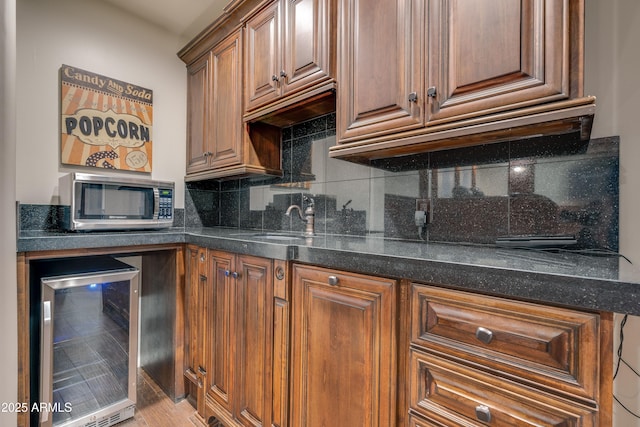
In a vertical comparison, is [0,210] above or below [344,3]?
below

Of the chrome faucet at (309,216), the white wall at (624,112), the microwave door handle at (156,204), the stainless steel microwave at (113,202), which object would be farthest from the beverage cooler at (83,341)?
the white wall at (624,112)

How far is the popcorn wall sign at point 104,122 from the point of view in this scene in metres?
2.01

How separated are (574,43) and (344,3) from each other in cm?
92

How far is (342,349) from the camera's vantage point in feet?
3.41

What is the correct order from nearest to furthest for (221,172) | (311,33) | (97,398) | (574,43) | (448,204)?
(574,43), (448,204), (311,33), (97,398), (221,172)

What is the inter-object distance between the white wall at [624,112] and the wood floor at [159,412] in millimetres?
1924

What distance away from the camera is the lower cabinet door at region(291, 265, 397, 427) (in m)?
0.93

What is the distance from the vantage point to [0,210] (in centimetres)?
81

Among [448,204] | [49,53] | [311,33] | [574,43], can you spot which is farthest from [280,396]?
[49,53]

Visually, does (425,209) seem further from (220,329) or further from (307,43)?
(220,329)

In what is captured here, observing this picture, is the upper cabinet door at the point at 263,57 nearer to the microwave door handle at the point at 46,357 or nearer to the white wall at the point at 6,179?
the white wall at the point at 6,179

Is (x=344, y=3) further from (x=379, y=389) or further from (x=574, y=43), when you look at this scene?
(x=379, y=389)

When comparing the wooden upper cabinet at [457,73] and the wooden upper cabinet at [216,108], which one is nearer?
the wooden upper cabinet at [457,73]

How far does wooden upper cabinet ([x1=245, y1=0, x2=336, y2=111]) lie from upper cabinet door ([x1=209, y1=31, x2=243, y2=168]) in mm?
116
